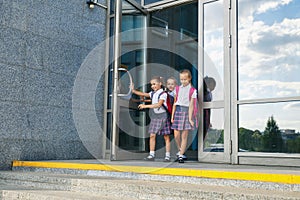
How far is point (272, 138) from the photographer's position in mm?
4566

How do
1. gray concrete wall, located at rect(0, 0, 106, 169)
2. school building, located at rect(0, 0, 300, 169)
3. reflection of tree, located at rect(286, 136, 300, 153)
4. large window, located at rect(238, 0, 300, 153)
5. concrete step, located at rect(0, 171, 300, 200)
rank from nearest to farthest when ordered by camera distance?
concrete step, located at rect(0, 171, 300, 200)
reflection of tree, located at rect(286, 136, 300, 153)
large window, located at rect(238, 0, 300, 153)
school building, located at rect(0, 0, 300, 169)
gray concrete wall, located at rect(0, 0, 106, 169)

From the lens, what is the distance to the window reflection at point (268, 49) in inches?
179

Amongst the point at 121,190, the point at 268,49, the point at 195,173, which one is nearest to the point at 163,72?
the point at 268,49

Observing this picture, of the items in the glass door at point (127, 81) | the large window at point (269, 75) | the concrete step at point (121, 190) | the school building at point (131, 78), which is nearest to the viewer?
the concrete step at point (121, 190)

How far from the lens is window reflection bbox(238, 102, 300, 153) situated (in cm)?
442

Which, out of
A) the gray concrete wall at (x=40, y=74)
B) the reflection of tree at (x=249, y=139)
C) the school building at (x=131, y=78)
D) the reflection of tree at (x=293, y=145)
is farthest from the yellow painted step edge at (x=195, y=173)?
the reflection of tree at (x=293, y=145)

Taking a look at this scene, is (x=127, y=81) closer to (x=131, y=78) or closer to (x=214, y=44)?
(x=131, y=78)

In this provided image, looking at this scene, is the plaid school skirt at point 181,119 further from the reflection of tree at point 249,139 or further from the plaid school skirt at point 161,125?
the reflection of tree at point 249,139

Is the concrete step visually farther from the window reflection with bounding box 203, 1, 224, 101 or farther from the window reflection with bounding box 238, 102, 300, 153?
the window reflection with bounding box 203, 1, 224, 101

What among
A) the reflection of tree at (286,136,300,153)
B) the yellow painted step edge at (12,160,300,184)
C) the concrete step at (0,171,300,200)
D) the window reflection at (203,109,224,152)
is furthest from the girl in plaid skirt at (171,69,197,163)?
the concrete step at (0,171,300,200)

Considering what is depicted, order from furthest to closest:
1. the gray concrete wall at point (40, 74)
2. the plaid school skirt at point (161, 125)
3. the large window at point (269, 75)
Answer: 1. the plaid school skirt at point (161, 125)
2. the gray concrete wall at point (40, 74)
3. the large window at point (269, 75)

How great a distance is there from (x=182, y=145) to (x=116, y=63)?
1313mm

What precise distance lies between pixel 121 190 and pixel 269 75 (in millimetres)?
2530

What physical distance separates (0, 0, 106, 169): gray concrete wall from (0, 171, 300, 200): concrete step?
101 centimetres
